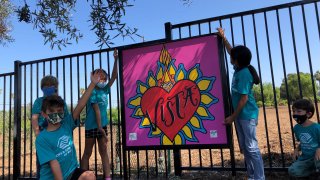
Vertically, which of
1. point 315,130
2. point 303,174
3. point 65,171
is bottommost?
point 303,174

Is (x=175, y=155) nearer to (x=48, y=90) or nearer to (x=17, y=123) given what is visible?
(x=48, y=90)

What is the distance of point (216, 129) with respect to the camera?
3.68 m

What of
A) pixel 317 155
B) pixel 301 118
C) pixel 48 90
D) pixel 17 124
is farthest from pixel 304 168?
pixel 17 124

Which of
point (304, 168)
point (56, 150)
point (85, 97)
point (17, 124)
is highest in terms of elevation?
point (85, 97)

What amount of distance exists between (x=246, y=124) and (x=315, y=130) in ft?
2.51

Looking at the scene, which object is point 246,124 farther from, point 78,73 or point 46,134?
point 78,73

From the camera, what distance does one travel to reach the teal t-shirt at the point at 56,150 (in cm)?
271

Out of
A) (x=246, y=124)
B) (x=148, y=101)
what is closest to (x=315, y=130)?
(x=246, y=124)

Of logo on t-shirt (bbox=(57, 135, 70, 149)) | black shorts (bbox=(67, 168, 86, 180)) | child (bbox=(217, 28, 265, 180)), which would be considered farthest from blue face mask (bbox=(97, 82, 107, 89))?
child (bbox=(217, 28, 265, 180))

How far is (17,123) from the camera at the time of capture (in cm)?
548

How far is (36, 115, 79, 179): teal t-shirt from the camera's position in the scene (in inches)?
107

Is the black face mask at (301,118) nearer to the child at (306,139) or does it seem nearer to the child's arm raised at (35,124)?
the child at (306,139)

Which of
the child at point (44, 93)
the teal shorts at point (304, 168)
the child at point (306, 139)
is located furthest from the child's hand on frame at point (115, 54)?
the teal shorts at point (304, 168)

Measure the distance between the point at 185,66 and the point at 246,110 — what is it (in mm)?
975
